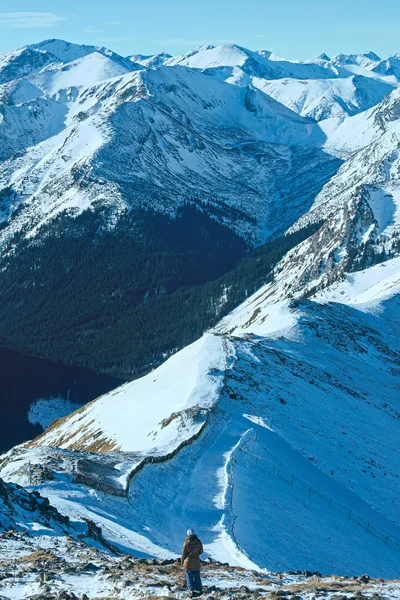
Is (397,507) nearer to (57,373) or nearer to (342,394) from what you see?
(342,394)

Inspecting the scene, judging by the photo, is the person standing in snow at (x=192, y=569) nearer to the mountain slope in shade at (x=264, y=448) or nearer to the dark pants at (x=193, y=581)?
the dark pants at (x=193, y=581)

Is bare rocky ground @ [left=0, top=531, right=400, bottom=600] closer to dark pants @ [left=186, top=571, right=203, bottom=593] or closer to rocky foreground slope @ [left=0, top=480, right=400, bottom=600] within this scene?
rocky foreground slope @ [left=0, top=480, right=400, bottom=600]

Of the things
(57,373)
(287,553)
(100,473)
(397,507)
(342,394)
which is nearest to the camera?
(287,553)

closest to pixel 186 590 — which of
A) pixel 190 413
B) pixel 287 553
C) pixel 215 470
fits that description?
pixel 287 553

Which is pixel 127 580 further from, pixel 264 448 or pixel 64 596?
pixel 264 448

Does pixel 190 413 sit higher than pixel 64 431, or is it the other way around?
pixel 190 413

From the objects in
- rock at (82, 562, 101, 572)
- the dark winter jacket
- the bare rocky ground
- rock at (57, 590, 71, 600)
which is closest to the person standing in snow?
the dark winter jacket

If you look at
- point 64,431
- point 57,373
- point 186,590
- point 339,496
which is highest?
point 186,590

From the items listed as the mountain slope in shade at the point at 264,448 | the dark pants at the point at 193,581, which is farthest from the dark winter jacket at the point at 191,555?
the mountain slope in shade at the point at 264,448
